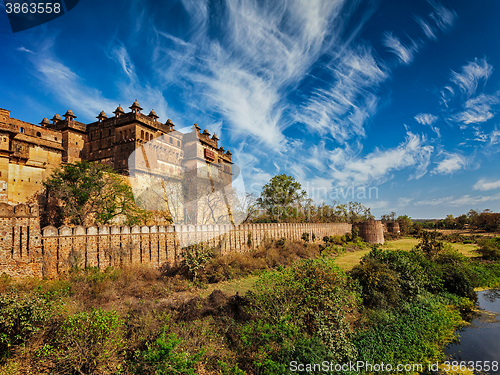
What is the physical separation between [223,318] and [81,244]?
751cm

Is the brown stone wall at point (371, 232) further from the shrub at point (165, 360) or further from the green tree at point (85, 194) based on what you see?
the shrub at point (165, 360)

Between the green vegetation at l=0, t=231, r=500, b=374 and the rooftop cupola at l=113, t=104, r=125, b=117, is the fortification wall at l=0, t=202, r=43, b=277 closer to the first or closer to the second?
the green vegetation at l=0, t=231, r=500, b=374

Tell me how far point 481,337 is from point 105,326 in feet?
41.6

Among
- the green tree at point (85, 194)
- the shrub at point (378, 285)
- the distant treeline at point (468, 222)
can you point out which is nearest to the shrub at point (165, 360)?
the shrub at point (378, 285)

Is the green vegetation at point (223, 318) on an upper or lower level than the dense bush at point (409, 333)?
upper

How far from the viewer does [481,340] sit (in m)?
9.05

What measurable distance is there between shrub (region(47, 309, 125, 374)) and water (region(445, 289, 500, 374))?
9.92 metres

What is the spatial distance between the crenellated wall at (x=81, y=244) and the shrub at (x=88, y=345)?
5274 millimetres

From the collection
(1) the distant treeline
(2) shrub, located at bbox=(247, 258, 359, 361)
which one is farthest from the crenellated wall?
(1) the distant treeline

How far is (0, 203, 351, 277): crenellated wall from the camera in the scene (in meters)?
9.19

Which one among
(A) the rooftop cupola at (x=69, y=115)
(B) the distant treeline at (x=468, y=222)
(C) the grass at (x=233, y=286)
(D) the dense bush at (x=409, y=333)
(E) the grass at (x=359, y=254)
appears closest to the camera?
(D) the dense bush at (x=409, y=333)

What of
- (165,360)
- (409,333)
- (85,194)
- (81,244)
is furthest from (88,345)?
(85,194)

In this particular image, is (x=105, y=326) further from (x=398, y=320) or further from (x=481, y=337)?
(x=481, y=337)

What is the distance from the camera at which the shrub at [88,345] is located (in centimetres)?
509
